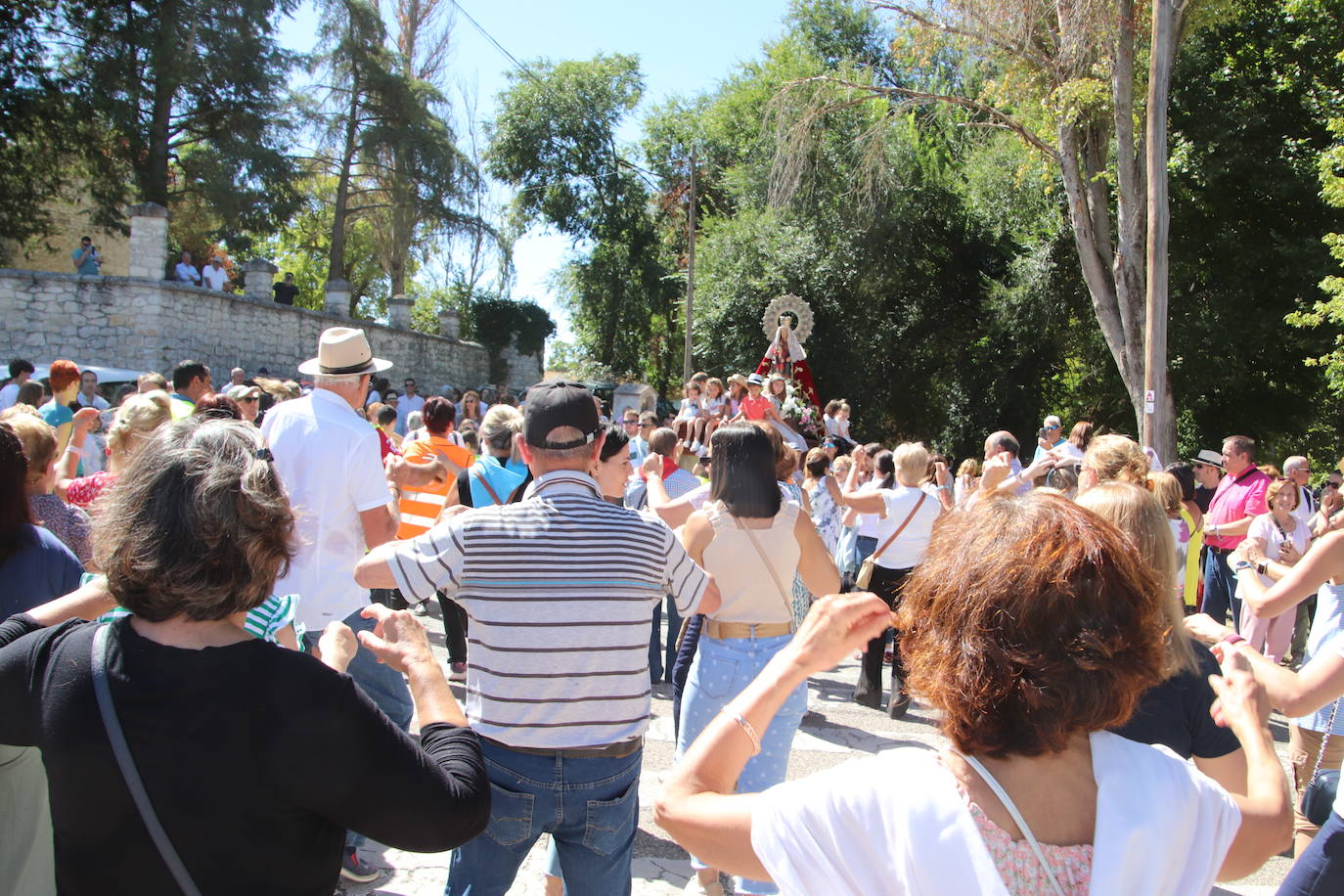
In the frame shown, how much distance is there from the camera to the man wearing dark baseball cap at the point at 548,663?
2.55 meters

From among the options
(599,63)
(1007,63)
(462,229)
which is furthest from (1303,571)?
(599,63)

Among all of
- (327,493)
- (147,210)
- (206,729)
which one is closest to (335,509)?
(327,493)

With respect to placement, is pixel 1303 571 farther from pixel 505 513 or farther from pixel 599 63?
pixel 599 63

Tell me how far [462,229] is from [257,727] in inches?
1067

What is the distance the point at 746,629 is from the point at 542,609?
127 centimetres

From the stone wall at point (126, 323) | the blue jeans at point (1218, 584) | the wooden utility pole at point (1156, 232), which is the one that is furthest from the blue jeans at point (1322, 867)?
the stone wall at point (126, 323)

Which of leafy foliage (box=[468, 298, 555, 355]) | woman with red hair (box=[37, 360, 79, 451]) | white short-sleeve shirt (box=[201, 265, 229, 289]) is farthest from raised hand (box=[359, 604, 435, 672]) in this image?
leafy foliage (box=[468, 298, 555, 355])

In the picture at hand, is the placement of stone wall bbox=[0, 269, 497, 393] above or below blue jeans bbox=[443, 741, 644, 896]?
above

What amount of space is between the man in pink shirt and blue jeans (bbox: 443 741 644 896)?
6.93 metres

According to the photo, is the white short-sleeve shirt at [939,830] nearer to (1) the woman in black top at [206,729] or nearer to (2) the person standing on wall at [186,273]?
(1) the woman in black top at [206,729]

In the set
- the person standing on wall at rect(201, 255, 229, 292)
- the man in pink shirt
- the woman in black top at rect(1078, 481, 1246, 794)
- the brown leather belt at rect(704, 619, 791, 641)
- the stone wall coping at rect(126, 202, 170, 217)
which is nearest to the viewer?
the woman in black top at rect(1078, 481, 1246, 794)

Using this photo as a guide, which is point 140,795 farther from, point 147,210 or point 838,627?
point 147,210

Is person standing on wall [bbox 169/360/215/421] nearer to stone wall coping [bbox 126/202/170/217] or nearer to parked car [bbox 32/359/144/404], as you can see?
parked car [bbox 32/359/144/404]

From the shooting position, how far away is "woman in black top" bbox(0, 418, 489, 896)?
155 centimetres
